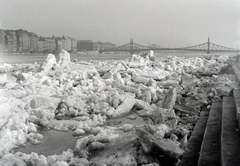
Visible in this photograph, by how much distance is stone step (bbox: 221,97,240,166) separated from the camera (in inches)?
66.9

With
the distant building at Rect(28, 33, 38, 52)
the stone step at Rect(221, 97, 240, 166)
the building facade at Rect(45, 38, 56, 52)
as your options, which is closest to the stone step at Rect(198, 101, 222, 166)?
the stone step at Rect(221, 97, 240, 166)

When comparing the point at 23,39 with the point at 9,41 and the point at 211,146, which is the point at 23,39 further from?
the point at 211,146

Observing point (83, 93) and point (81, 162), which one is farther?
point (83, 93)

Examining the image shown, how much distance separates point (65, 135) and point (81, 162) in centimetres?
97

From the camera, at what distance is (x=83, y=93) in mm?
4859

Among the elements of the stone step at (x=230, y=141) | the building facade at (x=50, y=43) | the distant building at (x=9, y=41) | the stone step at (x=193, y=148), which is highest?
the building facade at (x=50, y=43)

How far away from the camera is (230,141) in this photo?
2004 millimetres

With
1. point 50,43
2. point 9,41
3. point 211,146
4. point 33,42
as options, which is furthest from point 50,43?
point 211,146

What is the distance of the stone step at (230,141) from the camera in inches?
66.9

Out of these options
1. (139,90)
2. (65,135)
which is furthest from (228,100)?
(65,135)

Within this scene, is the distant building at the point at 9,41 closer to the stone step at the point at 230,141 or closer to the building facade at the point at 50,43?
the building facade at the point at 50,43

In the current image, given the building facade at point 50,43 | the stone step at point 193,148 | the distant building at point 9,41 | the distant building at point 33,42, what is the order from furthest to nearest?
the building facade at point 50,43 → the distant building at point 33,42 → the distant building at point 9,41 → the stone step at point 193,148

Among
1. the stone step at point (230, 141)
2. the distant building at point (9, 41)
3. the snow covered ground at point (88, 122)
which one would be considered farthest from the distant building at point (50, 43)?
the stone step at point (230, 141)

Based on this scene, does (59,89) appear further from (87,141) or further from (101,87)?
(87,141)
